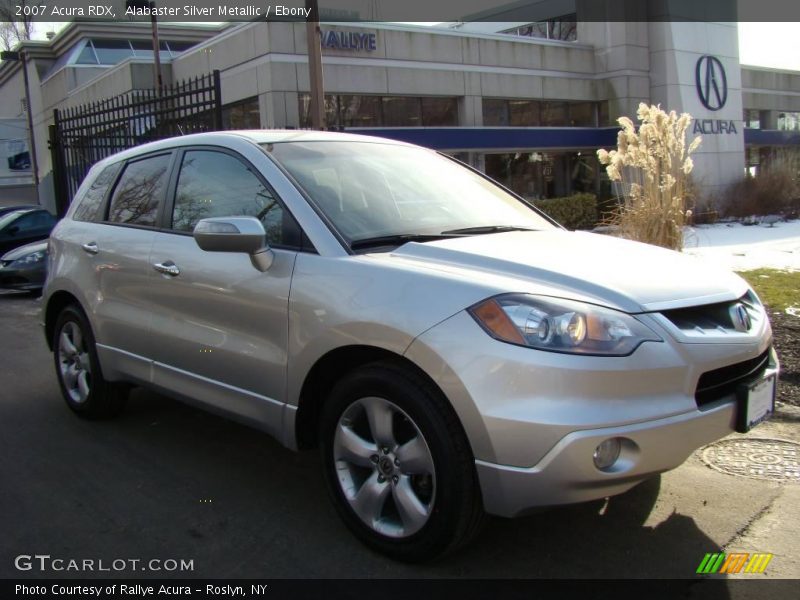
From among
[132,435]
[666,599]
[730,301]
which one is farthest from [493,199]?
[132,435]

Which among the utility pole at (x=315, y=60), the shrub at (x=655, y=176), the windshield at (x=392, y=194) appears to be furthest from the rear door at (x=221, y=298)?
the shrub at (x=655, y=176)

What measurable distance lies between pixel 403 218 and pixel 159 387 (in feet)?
5.66

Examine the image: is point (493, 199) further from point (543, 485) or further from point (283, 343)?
point (543, 485)

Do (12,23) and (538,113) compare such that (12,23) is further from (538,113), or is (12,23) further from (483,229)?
(483,229)

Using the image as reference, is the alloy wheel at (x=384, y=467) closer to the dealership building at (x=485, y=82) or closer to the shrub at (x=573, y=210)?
the dealership building at (x=485, y=82)

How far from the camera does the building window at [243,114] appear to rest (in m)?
19.0

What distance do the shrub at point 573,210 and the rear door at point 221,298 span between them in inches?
651

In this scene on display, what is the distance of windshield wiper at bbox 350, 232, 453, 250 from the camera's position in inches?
128

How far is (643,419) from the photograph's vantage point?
255 cm

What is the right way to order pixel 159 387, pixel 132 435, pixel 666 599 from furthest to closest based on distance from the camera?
pixel 132 435
pixel 159 387
pixel 666 599

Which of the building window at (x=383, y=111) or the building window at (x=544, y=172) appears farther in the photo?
the building window at (x=544, y=172)

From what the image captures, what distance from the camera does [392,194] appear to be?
12.1 ft

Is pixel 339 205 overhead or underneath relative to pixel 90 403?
overhead
